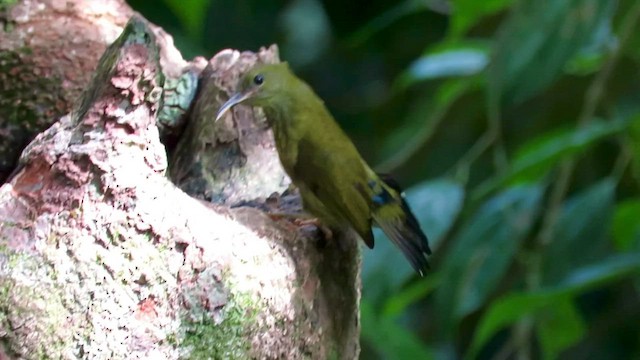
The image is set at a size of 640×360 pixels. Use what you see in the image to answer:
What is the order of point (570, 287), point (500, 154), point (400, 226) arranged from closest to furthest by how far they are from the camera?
point (400, 226) → point (570, 287) → point (500, 154)

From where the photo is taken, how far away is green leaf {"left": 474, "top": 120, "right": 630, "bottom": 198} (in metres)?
2.18

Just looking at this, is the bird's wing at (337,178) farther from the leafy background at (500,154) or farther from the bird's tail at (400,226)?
the leafy background at (500,154)

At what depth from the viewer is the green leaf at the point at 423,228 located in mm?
2314

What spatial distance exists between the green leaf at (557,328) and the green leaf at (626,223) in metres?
0.18

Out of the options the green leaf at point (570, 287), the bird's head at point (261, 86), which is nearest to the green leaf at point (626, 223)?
the green leaf at point (570, 287)

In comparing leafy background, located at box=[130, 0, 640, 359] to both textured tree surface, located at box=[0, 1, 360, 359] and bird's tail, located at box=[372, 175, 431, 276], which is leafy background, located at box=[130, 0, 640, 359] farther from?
textured tree surface, located at box=[0, 1, 360, 359]

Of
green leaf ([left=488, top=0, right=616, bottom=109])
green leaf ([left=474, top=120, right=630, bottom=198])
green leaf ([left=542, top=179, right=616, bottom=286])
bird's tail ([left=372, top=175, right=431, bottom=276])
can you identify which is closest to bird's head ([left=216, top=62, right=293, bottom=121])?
bird's tail ([left=372, top=175, right=431, bottom=276])

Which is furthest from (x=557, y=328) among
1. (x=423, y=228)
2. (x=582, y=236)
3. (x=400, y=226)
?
(x=400, y=226)

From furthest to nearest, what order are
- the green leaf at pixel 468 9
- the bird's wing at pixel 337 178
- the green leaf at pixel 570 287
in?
the green leaf at pixel 468 9, the green leaf at pixel 570 287, the bird's wing at pixel 337 178

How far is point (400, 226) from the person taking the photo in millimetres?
1593

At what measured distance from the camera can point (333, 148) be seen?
165 cm

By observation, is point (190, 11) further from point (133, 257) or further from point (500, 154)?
point (133, 257)

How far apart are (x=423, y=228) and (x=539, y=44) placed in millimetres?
482

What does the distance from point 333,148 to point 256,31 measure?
1.16 metres
